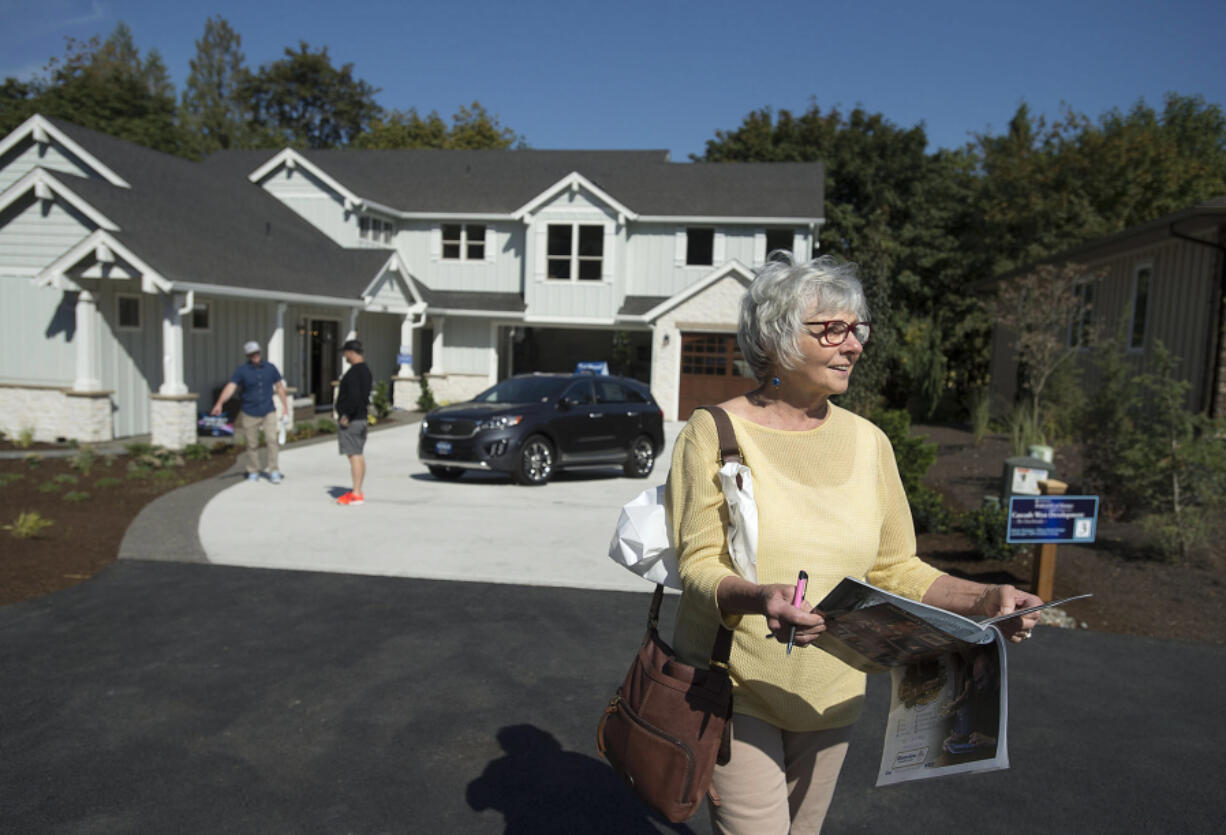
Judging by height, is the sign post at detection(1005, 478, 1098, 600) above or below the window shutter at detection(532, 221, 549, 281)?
below

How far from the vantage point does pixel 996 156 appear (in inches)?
1238

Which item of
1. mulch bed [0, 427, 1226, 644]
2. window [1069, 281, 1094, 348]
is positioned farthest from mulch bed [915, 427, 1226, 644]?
window [1069, 281, 1094, 348]

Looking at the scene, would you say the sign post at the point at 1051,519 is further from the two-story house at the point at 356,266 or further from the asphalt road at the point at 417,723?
the two-story house at the point at 356,266

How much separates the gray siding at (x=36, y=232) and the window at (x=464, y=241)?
1342 cm

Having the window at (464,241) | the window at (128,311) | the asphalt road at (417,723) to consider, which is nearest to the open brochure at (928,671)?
the asphalt road at (417,723)

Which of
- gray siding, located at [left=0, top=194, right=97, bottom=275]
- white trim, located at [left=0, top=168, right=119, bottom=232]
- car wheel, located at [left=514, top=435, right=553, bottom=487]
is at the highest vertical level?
white trim, located at [left=0, top=168, right=119, bottom=232]

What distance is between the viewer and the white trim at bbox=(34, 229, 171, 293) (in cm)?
1471

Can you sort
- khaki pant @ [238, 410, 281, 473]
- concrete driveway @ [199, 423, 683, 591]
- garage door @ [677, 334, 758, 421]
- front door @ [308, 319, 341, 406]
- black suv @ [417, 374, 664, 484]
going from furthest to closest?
garage door @ [677, 334, 758, 421] → front door @ [308, 319, 341, 406] → black suv @ [417, 374, 664, 484] → khaki pant @ [238, 410, 281, 473] → concrete driveway @ [199, 423, 683, 591]

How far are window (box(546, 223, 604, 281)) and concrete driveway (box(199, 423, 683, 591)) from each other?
45.3 feet

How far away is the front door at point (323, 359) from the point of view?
78.0 ft

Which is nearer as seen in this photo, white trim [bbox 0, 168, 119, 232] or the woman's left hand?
the woman's left hand

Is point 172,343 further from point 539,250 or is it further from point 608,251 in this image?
point 608,251

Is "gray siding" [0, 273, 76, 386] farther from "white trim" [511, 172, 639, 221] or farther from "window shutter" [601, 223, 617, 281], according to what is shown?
"window shutter" [601, 223, 617, 281]

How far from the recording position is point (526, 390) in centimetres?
1396
